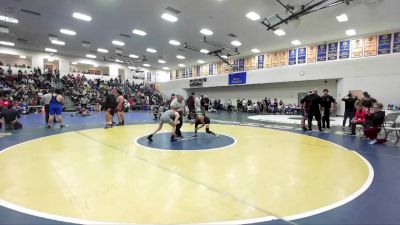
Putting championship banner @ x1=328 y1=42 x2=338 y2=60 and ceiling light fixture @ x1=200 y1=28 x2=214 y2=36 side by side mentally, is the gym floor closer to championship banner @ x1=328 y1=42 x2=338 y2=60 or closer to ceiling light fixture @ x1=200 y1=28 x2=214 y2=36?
ceiling light fixture @ x1=200 y1=28 x2=214 y2=36

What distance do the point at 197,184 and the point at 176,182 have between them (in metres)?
0.30

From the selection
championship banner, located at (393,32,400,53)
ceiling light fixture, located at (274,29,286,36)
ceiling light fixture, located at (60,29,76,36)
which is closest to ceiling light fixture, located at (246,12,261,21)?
ceiling light fixture, located at (274,29,286,36)

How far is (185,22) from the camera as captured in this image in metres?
13.7

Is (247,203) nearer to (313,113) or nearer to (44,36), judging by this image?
(313,113)

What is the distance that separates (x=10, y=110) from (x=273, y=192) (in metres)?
9.22

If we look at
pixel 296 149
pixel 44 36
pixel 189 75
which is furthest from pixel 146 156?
pixel 189 75

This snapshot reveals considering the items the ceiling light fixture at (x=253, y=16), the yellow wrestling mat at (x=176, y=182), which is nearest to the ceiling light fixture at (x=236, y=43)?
the ceiling light fixture at (x=253, y=16)

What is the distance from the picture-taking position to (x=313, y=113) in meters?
8.77

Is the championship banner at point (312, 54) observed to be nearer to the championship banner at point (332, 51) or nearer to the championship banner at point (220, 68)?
the championship banner at point (332, 51)

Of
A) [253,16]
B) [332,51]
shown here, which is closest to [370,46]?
[332,51]

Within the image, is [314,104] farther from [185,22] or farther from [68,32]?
[68,32]

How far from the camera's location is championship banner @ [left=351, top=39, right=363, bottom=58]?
52.2ft

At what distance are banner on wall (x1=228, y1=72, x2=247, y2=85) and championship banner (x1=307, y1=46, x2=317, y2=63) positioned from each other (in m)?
6.09

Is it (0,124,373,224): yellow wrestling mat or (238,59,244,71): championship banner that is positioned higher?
(238,59,244,71): championship banner
